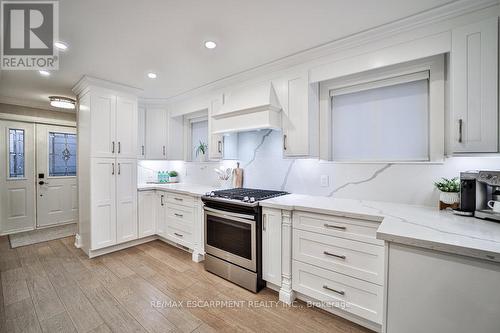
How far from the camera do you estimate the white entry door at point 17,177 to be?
3895mm

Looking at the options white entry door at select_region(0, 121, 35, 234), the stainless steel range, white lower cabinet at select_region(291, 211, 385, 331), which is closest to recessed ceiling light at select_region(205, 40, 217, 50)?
the stainless steel range

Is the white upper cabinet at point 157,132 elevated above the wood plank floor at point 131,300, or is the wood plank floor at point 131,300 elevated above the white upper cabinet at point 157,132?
the white upper cabinet at point 157,132

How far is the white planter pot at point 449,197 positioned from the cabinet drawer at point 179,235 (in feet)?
9.00

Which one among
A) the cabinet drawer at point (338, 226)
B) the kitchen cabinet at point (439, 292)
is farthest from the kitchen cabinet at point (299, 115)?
the kitchen cabinet at point (439, 292)

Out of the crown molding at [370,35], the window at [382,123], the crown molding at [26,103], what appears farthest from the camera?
the crown molding at [26,103]

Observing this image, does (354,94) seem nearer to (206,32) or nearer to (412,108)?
(412,108)

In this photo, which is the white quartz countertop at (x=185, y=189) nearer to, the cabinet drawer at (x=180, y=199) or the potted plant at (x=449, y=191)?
the cabinet drawer at (x=180, y=199)

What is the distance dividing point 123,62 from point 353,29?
8.01ft

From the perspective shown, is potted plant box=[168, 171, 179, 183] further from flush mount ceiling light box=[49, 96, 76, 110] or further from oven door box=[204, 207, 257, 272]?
flush mount ceiling light box=[49, 96, 76, 110]

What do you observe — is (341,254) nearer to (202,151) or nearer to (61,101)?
(202,151)

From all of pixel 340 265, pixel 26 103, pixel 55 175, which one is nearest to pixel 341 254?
pixel 340 265

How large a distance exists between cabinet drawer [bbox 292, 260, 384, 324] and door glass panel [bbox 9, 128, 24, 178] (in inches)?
210

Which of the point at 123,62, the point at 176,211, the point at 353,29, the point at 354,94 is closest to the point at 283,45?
the point at 353,29

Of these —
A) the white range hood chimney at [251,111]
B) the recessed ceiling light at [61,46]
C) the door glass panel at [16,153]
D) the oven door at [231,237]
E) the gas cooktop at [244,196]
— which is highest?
the recessed ceiling light at [61,46]
